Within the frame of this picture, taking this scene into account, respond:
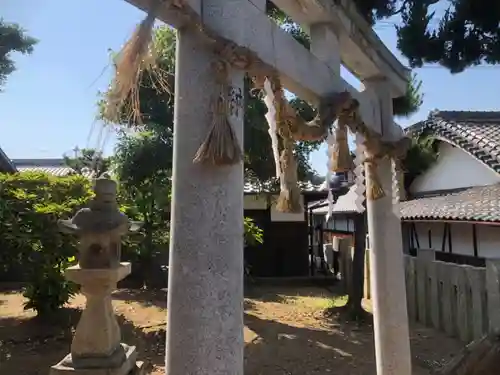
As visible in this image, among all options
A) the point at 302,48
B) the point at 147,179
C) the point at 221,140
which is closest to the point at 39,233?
the point at 147,179

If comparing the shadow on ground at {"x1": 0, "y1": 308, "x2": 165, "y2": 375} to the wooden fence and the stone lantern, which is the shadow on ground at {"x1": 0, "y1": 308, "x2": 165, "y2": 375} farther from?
the wooden fence

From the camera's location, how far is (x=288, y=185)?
2588 mm

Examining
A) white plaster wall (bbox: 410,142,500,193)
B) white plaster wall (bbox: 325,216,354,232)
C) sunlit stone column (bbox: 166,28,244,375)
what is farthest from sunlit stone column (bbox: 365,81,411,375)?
white plaster wall (bbox: 325,216,354,232)

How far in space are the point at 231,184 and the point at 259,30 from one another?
79cm

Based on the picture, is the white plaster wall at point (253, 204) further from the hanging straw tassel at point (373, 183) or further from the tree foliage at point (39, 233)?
the hanging straw tassel at point (373, 183)

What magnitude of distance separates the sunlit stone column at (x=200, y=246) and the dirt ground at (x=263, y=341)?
4.32 metres

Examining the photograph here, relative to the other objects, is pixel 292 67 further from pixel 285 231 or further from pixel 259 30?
pixel 285 231

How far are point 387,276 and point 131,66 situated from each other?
2.94m

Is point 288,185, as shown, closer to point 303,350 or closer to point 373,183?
point 373,183

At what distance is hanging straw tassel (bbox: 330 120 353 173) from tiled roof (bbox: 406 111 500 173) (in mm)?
5004

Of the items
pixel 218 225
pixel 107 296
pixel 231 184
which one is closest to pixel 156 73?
pixel 231 184

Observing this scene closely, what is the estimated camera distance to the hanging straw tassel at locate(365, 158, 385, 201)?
3750mm

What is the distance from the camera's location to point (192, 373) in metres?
1.60

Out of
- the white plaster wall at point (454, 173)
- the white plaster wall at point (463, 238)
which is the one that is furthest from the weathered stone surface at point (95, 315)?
the white plaster wall at point (454, 173)
